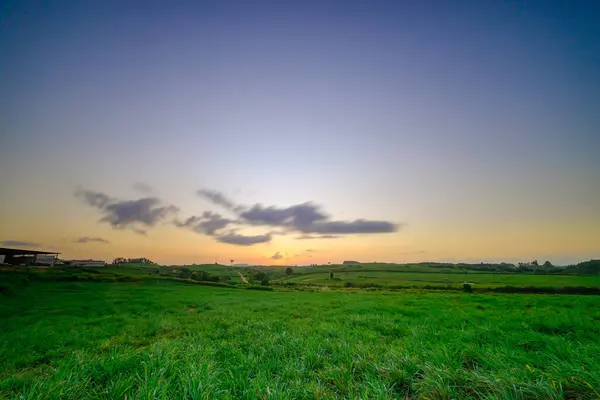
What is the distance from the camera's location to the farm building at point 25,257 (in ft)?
191

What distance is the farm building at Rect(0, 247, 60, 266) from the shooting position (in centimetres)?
5823

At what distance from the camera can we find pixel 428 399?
4.30 metres

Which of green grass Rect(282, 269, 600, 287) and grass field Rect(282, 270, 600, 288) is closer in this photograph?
green grass Rect(282, 269, 600, 287)

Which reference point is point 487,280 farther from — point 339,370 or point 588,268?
point 339,370

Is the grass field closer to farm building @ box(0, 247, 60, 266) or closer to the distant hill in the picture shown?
the distant hill

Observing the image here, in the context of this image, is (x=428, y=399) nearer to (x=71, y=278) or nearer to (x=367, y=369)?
(x=367, y=369)

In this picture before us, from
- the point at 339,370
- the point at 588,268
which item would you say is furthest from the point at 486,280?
the point at 339,370

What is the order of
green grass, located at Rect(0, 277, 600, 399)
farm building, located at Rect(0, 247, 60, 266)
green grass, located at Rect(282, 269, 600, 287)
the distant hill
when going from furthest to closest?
the distant hill, green grass, located at Rect(282, 269, 600, 287), farm building, located at Rect(0, 247, 60, 266), green grass, located at Rect(0, 277, 600, 399)

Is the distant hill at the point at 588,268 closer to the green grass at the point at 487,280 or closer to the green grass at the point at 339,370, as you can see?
the green grass at the point at 487,280

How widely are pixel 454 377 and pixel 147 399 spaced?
17.2 ft

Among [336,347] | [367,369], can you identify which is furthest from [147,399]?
[336,347]

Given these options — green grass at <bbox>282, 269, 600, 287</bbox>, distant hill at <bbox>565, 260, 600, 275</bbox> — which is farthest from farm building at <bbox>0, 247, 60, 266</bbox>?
distant hill at <bbox>565, 260, 600, 275</bbox>

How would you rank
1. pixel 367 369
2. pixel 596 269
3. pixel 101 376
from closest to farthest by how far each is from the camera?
pixel 101 376 → pixel 367 369 → pixel 596 269

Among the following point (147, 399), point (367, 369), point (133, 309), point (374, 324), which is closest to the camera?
point (147, 399)
